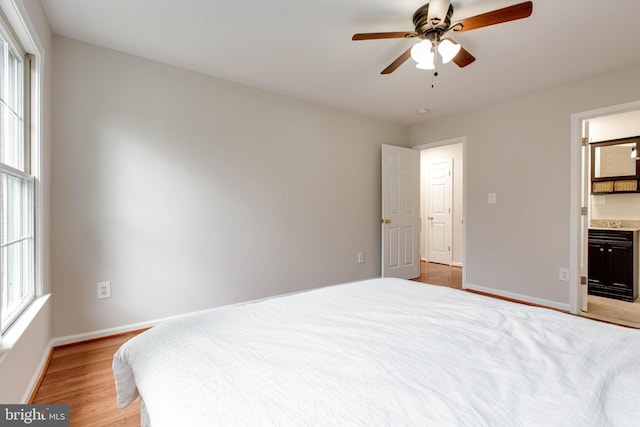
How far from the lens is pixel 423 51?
185cm

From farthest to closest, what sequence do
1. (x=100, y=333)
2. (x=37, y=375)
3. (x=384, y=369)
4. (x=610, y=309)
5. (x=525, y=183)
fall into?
(x=525, y=183)
(x=610, y=309)
(x=100, y=333)
(x=37, y=375)
(x=384, y=369)

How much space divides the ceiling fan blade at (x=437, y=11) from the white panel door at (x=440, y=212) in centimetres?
432

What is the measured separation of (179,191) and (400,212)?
294 cm

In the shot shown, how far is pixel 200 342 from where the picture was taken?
1.03 meters

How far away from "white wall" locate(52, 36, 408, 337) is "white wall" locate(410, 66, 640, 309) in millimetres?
1734

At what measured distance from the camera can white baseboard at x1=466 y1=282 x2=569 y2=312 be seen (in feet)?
10.4

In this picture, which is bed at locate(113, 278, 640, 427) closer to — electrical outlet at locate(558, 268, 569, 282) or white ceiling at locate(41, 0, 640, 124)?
white ceiling at locate(41, 0, 640, 124)

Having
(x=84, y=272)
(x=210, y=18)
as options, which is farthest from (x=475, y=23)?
(x=84, y=272)

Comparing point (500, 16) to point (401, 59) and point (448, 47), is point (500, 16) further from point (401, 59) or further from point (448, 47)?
point (401, 59)

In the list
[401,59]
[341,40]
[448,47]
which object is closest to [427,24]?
[448,47]

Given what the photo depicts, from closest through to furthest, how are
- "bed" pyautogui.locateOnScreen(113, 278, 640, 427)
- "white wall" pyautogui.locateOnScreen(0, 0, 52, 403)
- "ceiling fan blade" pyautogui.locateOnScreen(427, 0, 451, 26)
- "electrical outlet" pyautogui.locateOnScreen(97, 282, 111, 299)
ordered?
"bed" pyautogui.locateOnScreen(113, 278, 640, 427)
"white wall" pyautogui.locateOnScreen(0, 0, 52, 403)
"ceiling fan blade" pyautogui.locateOnScreen(427, 0, 451, 26)
"electrical outlet" pyautogui.locateOnScreen(97, 282, 111, 299)

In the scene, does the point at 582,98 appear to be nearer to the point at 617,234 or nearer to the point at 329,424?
the point at 617,234

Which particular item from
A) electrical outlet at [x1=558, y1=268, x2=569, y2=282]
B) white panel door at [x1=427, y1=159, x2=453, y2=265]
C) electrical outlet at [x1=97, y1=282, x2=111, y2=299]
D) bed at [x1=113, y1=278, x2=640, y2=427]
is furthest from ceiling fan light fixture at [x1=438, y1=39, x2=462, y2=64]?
white panel door at [x1=427, y1=159, x2=453, y2=265]

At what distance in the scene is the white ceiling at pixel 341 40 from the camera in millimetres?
1936
